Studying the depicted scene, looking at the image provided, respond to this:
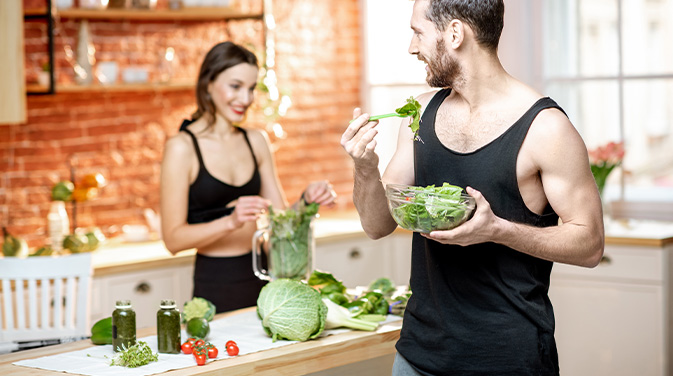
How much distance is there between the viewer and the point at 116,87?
4.30m

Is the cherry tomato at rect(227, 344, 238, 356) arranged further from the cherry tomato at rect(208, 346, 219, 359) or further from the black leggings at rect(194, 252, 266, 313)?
the black leggings at rect(194, 252, 266, 313)

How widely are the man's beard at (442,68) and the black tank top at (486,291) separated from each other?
124 millimetres

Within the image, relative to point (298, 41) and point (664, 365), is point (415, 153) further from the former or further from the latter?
point (298, 41)

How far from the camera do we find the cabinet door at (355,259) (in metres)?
4.59

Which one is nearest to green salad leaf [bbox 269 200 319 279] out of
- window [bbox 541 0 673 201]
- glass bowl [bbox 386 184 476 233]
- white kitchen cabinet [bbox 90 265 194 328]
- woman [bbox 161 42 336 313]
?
woman [bbox 161 42 336 313]

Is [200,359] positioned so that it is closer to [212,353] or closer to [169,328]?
[212,353]

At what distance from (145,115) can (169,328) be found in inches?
101

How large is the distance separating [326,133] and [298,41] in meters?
0.59

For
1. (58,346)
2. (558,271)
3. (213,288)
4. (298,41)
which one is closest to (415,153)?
(58,346)

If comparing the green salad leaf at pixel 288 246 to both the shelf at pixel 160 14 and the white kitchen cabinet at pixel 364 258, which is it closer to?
the white kitchen cabinet at pixel 364 258

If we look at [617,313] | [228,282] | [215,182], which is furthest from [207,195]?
[617,313]

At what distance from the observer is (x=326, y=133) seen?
554 centimetres

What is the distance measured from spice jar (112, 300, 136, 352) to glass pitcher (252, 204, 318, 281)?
1.86 ft

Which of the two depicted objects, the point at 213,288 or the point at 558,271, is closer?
the point at 213,288
